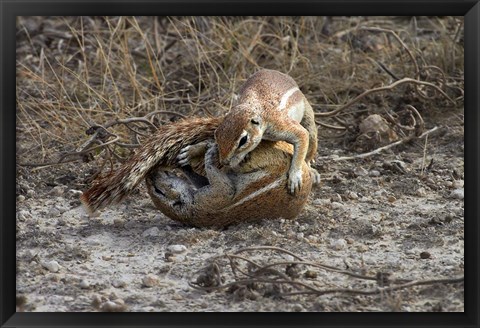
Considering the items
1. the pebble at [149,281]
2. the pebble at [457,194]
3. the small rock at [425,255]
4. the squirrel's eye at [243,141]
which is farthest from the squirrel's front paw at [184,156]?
the pebble at [457,194]

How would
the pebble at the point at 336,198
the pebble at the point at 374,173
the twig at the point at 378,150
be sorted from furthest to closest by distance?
the twig at the point at 378,150
the pebble at the point at 374,173
the pebble at the point at 336,198

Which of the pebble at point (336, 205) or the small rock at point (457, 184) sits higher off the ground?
the small rock at point (457, 184)

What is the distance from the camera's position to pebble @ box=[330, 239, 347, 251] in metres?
5.96

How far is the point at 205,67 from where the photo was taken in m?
8.88

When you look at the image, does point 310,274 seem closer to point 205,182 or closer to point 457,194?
point 205,182

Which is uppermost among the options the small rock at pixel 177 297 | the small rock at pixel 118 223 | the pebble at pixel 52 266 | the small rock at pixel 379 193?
the small rock at pixel 379 193

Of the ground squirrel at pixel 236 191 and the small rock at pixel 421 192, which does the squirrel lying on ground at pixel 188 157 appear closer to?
the ground squirrel at pixel 236 191

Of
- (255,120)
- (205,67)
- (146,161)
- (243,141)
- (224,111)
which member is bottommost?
(224,111)

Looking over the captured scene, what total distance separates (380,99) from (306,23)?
1.30 metres

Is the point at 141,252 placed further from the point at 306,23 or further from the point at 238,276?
the point at 306,23

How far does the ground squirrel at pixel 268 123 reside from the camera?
5.66 meters

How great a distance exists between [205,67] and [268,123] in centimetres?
311

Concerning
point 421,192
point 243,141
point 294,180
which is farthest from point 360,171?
point 243,141
